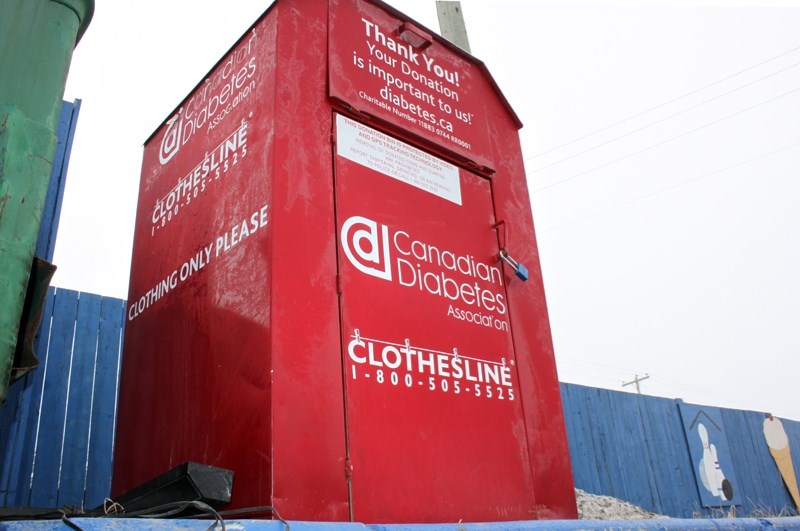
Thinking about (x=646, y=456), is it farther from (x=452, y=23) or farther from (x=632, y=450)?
(x=452, y=23)

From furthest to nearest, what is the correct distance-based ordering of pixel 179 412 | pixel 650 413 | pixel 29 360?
pixel 650 413, pixel 179 412, pixel 29 360

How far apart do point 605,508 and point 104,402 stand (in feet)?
17.0

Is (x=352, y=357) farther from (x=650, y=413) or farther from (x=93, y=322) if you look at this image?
(x=650, y=413)

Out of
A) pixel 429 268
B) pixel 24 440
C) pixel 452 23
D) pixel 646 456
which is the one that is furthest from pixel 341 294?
pixel 646 456

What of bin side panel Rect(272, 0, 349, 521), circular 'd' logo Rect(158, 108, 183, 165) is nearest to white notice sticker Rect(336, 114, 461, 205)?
bin side panel Rect(272, 0, 349, 521)

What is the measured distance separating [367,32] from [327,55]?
384 mm

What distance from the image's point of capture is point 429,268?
3236 mm

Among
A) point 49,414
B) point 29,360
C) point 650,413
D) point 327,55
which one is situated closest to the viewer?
point 29,360

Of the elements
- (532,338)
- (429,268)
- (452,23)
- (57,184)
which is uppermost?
(452,23)

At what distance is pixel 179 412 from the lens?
2.98 metres

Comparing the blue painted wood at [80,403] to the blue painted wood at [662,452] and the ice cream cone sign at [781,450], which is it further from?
the ice cream cone sign at [781,450]

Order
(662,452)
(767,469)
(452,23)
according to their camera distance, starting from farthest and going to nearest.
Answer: (767,469)
(662,452)
(452,23)

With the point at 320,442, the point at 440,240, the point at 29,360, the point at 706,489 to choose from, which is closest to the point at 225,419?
the point at 320,442

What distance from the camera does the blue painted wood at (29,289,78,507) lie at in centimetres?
405
